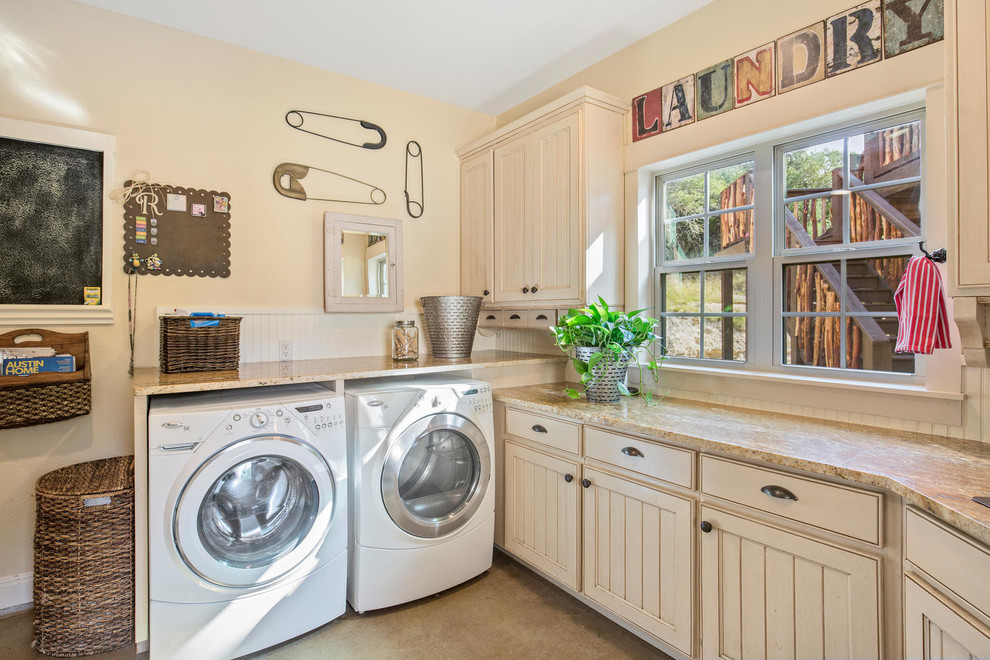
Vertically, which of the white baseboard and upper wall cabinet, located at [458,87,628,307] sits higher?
upper wall cabinet, located at [458,87,628,307]

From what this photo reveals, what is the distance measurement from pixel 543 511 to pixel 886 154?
1.99 m

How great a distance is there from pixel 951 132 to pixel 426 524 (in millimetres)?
2264

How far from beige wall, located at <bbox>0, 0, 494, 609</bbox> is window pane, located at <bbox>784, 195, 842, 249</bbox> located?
82.6 inches

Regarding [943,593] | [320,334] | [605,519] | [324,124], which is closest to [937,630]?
[943,593]

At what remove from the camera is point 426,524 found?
2264 mm

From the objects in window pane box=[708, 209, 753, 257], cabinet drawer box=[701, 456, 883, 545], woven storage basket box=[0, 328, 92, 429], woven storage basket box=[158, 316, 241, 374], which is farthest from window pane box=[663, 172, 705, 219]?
woven storage basket box=[0, 328, 92, 429]

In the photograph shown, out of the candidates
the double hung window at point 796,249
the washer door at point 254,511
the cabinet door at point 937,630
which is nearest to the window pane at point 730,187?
the double hung window at point 796,249

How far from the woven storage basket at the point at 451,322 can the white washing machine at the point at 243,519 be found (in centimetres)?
92

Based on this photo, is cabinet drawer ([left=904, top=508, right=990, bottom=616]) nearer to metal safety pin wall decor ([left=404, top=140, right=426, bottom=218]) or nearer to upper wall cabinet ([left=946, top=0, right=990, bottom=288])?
upper wall cabinet ([left=946, top=0, right=990, bottom=288])

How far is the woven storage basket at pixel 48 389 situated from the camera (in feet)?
6.61

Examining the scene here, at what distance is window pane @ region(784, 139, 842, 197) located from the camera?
2021 mm

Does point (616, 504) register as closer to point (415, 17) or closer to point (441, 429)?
point (441, 429)

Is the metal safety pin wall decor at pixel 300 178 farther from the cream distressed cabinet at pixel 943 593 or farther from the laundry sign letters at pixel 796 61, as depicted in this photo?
the cream distressed cabinet at pixel 943 593

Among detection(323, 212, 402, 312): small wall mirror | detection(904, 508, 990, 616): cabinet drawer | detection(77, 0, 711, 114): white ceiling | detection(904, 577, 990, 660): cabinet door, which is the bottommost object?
detection(904, 577, 990, 660): cabinet door
